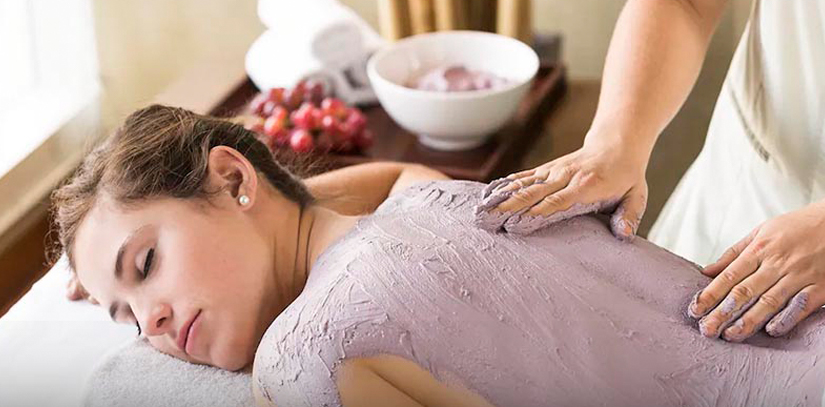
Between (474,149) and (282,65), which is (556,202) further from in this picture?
(282,65)

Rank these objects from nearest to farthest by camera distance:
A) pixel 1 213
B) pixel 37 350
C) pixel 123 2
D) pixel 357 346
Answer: pixel 357 346, pixel 37 350, pixel 1 213, pixel 123 2

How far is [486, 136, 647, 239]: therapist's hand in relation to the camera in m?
1.24

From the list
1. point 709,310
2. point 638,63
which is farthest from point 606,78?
point 709,310

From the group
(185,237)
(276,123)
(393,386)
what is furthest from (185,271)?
(276,123)

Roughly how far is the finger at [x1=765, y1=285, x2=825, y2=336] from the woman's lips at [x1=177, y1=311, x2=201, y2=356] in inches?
24.4

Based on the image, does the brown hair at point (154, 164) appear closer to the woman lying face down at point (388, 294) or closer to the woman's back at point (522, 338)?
the woman lying face down at point (388, 294)

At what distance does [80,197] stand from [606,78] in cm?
67

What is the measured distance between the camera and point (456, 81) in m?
1.99

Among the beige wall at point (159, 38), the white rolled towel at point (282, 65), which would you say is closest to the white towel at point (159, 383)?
the white rolled towel at point (282, 65)

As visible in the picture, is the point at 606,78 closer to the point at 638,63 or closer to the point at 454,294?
the point at 638,63

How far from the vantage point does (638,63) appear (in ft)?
4.58

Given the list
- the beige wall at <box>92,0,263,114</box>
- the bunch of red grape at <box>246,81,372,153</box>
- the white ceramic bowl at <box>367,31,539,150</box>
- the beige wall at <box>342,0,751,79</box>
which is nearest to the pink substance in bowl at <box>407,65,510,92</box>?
the white ceramic bowl at <box>367,31,539,150</box>

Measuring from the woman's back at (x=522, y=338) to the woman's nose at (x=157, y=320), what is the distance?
5.7 inches

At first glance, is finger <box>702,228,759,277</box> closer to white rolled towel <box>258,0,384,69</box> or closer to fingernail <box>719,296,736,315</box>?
fingernail <box>719,296,736,315</box>
